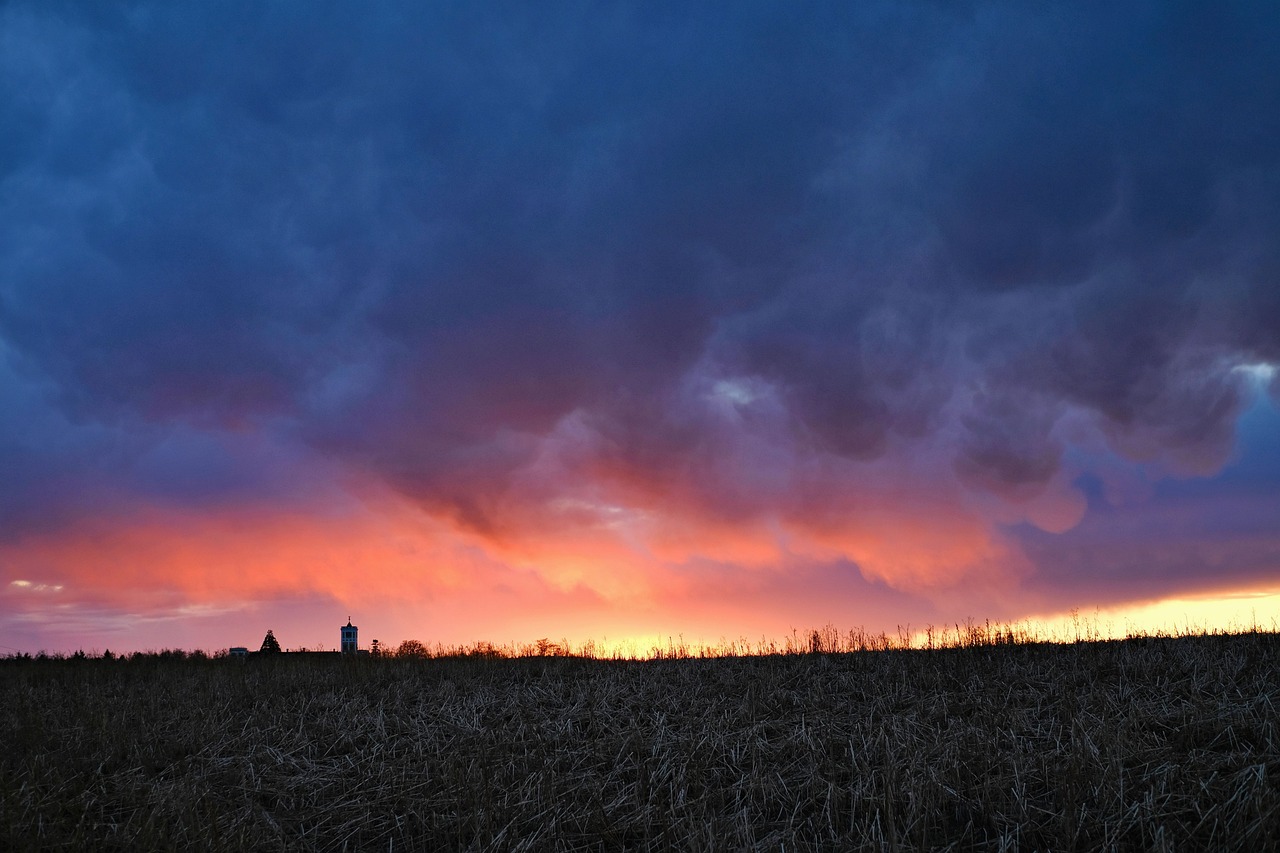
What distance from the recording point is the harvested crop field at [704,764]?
645 centimetres

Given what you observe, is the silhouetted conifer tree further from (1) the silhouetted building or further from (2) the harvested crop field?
(2) the harvested crop field

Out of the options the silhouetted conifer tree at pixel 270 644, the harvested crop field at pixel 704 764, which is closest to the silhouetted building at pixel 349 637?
the silhouetted conifer tree at pixel 270 644

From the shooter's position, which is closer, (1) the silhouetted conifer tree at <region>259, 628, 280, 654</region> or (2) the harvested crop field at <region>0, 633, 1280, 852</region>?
(2) the harvested crop field at <region>0, 633, 1280, 852</region>

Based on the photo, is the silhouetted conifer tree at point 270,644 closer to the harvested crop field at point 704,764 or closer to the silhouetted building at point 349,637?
the silhouetted building at point 349,637

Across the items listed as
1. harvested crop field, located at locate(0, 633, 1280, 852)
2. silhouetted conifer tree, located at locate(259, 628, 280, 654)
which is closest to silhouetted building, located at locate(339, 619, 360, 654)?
silhouetted conifer tree, located at locate(259, 628, 280, 654)

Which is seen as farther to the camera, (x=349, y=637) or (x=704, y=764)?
(x=349, y=637)

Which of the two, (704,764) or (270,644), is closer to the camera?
(704,764)

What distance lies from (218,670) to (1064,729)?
20.9m

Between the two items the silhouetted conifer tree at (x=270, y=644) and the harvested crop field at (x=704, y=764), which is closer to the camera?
the harvested crop field at (x=704, y=764)

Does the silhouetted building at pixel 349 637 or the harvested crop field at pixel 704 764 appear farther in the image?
the silhouetted building at pixel 349 637

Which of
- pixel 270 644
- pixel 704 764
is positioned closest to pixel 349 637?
pixel 270 644

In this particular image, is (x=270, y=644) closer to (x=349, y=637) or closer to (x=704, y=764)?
(x=349, y=637)

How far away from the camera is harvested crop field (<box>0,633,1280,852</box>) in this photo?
6.45 m

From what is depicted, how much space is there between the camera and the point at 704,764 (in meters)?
8.12
